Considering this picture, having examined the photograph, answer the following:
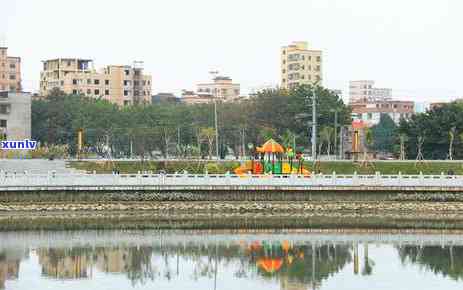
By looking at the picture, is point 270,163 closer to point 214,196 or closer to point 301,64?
point 214,196

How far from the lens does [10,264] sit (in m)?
42.6

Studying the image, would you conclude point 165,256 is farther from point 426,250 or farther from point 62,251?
point 426,250

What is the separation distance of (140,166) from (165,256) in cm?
3711

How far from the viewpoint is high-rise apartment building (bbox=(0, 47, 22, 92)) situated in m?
152

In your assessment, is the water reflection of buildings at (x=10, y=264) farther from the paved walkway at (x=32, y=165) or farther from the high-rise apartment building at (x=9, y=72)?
the high-rise apartment building at (x=9, y=72)

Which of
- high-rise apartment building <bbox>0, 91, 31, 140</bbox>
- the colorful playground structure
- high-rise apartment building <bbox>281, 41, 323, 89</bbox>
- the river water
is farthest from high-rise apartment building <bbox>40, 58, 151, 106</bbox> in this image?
the river water

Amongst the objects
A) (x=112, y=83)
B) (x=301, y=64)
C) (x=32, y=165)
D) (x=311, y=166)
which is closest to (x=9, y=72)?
(x=112, y=83)

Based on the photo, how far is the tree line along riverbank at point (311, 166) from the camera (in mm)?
78750

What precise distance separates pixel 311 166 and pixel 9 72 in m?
83.3

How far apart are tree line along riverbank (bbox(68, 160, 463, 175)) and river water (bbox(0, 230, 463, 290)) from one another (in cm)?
2597

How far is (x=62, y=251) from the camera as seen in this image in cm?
4622

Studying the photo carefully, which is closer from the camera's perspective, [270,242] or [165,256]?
[165,256]

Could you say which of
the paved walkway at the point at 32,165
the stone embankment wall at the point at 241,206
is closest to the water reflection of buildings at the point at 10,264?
the stone embankment wall at the point at 241,206

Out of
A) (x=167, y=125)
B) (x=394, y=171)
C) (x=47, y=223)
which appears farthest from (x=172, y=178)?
(x=167, y=125)
